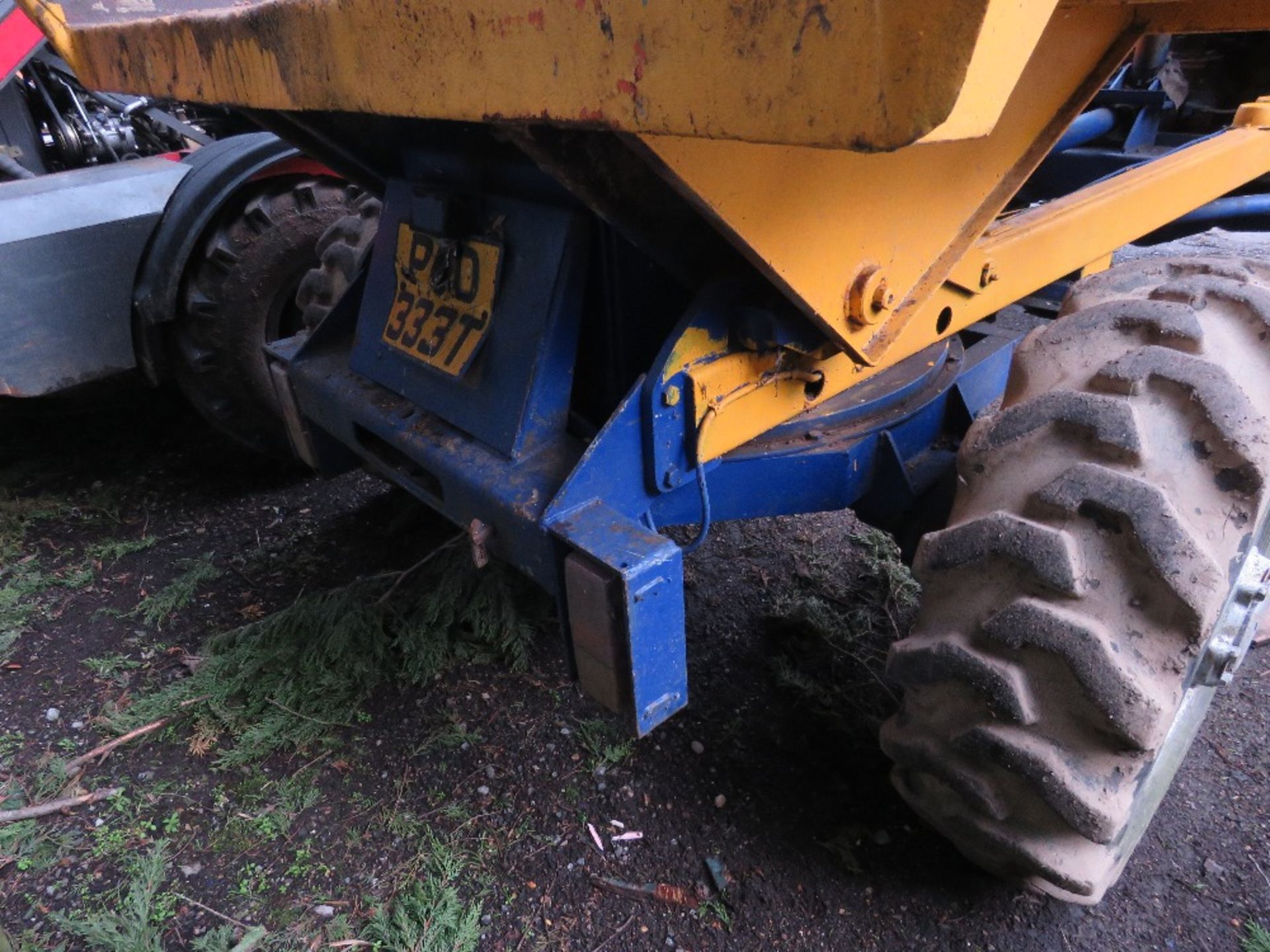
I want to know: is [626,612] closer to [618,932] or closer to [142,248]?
[618,932]

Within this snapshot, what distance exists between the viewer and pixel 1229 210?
2961mm

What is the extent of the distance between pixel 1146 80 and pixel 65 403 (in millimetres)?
5031

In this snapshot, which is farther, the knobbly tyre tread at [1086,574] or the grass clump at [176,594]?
the grass clump at [176,594]

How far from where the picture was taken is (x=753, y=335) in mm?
1505

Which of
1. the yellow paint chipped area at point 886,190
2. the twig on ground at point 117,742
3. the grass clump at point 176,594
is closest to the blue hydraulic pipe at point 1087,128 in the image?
the yellow paint chipped area at point 886,190

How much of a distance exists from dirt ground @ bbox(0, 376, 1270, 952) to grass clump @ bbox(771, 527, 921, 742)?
2 cm

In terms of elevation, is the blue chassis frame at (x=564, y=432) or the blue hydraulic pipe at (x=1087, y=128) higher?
the blue hydraulic pipe at (x=1087, y=128)

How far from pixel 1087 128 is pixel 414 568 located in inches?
123

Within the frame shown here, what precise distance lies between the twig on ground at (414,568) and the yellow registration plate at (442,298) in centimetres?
77

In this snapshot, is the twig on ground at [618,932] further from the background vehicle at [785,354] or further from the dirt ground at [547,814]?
the background vehicle at [785,354]

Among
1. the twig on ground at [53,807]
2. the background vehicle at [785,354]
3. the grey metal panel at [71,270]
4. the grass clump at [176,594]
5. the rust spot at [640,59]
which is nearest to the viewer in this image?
the rust spot at [640,59]

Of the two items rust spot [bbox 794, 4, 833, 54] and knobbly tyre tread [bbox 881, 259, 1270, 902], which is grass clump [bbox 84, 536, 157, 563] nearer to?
knobbly tyre tread [bbox 881, 259, 1270, 902]

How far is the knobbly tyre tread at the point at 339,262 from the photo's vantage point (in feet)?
7.97

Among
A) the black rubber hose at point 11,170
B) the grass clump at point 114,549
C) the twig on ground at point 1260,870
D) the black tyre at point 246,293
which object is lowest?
the grass clump at point 114,549
